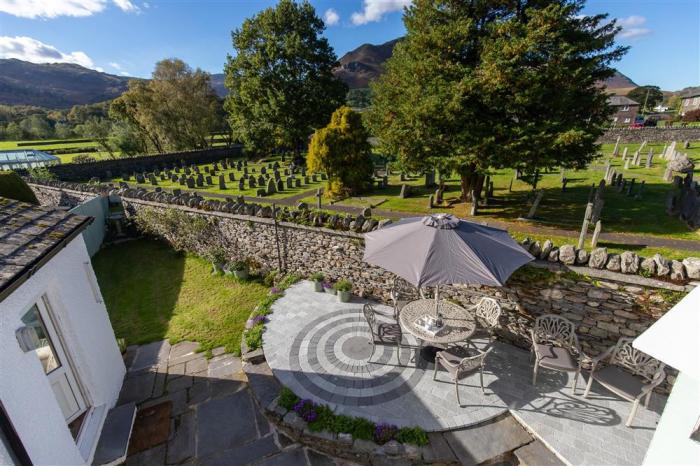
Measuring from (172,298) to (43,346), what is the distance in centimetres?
588

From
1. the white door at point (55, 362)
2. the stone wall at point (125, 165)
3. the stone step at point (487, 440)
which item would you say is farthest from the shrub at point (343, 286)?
the stone wall at point (125, 165)

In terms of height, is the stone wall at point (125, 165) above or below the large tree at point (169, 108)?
below

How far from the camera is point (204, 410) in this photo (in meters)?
6.32

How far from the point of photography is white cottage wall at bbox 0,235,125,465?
3.63m

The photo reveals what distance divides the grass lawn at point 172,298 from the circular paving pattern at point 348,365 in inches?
80.0

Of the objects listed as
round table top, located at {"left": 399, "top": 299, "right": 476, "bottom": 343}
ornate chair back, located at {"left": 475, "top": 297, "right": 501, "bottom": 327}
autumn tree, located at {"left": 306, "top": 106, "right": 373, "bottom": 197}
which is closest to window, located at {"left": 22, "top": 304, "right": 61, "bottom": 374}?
round table top, located at {"left": 399, "top": 299, "right": 476, "bottom": 343}

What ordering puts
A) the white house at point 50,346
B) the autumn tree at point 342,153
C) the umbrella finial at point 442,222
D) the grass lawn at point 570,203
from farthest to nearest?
the autumn tree at point 342,153, the grass lawn at point 570,203, the umbrella finial at point 442,222, the white house at point 50,346

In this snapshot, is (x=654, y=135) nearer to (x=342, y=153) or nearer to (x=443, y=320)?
(x=342, y=153)

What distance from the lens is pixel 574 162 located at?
491 inches

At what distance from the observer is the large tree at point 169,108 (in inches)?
1469

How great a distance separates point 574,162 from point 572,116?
203 centimetres

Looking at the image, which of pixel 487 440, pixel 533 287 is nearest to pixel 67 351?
pixel 487 440

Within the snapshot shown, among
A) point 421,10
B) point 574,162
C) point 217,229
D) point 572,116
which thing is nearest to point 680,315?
point 572,116

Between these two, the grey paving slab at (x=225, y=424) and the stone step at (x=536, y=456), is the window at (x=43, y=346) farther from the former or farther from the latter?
the stone step at (x=536, y=456)
